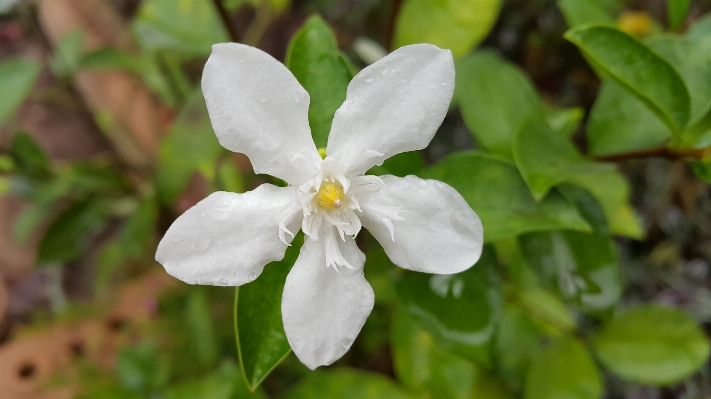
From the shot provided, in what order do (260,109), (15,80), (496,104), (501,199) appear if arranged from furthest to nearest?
(15,80), (496,104), (501,199), (260,109)

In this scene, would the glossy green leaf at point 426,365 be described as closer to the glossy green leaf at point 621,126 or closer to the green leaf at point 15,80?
the glossy green leaf at point 621,126

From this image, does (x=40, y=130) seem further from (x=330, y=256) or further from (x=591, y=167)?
(x=591, y=167)

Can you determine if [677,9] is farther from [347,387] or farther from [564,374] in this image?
[347,387]

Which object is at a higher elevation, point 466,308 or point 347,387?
point 466,308

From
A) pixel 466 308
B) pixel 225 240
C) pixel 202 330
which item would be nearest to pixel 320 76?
pixel 225 240

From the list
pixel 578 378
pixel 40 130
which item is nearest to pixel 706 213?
pixel 578 378
